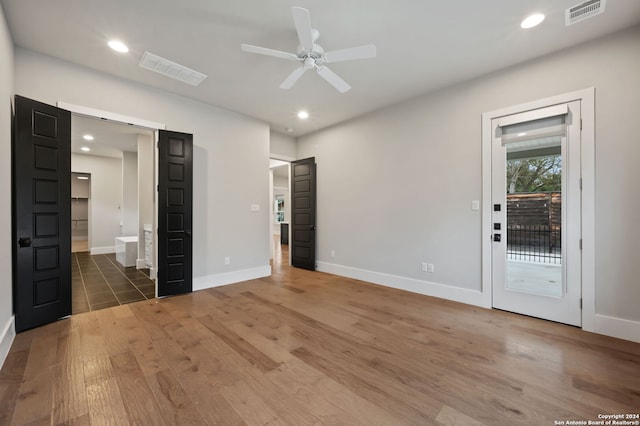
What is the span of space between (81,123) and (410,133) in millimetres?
6135

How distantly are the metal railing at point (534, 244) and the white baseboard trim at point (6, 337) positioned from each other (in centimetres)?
500

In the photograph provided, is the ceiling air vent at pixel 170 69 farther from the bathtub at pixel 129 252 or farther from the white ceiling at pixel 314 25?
the bathtub at pixel 129 252

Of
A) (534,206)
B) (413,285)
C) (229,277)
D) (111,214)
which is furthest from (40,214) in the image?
(111,214)

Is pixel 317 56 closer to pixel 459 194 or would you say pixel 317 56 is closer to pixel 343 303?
pixel 459 194

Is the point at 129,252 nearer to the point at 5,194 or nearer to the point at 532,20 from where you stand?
the point at 5,194

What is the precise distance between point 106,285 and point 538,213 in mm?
6276

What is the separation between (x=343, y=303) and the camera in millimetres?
3508

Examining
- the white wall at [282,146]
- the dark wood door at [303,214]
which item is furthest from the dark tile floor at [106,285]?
the white wall at [282,146]

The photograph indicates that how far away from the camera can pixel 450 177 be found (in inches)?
144

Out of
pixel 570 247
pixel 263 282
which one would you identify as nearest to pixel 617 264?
pixel 570 247

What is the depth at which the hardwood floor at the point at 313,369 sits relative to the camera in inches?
62.1

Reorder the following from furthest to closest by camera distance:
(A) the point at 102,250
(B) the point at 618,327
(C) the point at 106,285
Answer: (A) the point at 102,250 < (C) the point at 106,285 < (B) the point at 618,327

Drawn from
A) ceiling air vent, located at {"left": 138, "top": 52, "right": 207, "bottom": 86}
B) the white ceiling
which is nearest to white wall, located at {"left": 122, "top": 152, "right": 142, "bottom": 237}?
the white ceiling

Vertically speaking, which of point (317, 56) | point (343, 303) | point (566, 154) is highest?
point (317, 56)
